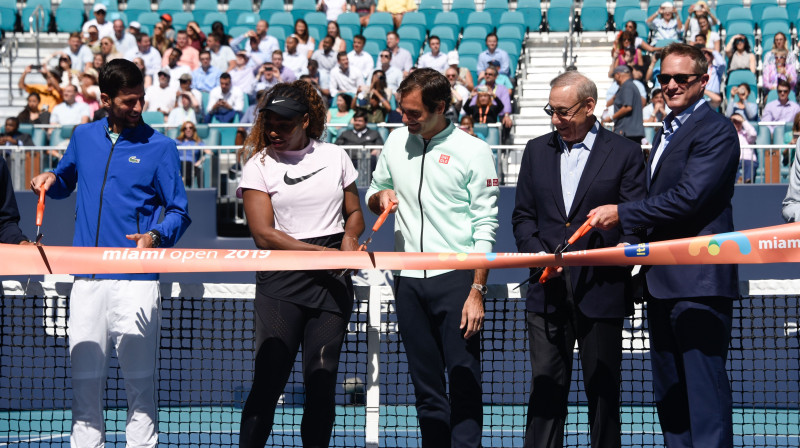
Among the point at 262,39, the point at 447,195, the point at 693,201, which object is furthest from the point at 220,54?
the point at 693,201

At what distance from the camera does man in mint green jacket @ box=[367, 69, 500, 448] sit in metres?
5.22

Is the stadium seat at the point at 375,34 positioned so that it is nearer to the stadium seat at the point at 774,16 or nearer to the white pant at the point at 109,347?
the stadium seat at the point at 774,16

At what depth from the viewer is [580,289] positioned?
5117 millimetres

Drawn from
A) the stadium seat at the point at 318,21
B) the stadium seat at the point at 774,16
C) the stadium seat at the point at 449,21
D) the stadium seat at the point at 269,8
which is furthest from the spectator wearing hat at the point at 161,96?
the stadium seat at the point at 774,16

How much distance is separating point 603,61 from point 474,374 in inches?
482

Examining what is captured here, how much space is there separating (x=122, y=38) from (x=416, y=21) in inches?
200

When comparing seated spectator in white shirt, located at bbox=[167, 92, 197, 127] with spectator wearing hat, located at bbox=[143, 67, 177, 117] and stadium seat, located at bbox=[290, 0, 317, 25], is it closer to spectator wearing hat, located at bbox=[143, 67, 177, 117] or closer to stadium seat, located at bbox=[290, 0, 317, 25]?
spectator wearing hat, located at bbox=[143, 67, 177, 117]

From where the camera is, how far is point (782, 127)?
1298cm

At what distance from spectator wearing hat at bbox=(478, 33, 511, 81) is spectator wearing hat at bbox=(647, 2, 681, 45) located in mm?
2572

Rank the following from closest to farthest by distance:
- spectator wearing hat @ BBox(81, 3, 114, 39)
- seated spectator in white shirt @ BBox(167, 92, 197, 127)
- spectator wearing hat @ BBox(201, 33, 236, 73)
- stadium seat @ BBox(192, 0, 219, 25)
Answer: seated spectator in white shirt @ BBox(167, 92, 197, 127) < spectator wearing hat @ BBox(201, 33, 236, 73) < spectator wearing hat @ BBox(81, 3, 114, 39) < stadium seat @ BBox(192, 0, 219, 25)

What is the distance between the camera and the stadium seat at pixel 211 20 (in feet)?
60.5

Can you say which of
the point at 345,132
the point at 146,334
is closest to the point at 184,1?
the point at 345,132

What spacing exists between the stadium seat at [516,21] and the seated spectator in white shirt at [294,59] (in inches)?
139

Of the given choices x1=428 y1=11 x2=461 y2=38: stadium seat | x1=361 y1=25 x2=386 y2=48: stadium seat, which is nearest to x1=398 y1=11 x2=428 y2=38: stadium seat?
x1=428 y1=11 x2=461 y2=38: stadium seat
